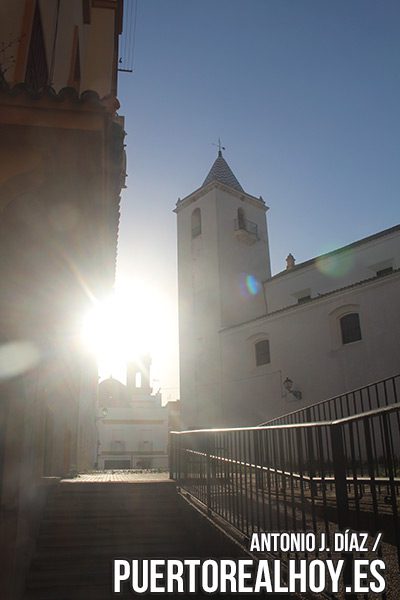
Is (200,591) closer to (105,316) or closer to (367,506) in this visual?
(367,506)

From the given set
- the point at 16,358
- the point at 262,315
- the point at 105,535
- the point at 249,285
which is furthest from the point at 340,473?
the point at 249,285

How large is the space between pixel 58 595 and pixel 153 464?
36689 mm

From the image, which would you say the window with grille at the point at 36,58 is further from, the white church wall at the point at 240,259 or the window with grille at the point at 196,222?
the window with grille at the point at 196,222

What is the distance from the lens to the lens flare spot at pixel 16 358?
4429 mm

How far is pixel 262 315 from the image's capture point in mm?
23297

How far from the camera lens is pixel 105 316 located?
7387 millimetres

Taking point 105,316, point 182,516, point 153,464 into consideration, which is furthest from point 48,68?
point 153,464

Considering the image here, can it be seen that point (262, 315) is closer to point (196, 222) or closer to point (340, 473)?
point (196, 222)

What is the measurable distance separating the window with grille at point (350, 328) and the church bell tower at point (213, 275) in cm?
776

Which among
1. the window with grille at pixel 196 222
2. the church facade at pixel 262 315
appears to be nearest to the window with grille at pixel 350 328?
the church facade at pixel 262 315

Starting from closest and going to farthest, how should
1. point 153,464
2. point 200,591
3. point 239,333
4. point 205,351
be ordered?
point 200,591 → point 239,333 → point 205,351 → point 153,464

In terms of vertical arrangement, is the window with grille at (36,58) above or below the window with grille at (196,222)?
below

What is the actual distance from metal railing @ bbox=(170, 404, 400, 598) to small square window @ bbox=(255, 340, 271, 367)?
1261 centimetres

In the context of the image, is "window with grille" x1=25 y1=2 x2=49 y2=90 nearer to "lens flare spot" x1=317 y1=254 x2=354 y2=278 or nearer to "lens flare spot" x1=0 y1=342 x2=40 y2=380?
"lens flare spot" x1=0 y1=342 x2=40 y2=380
